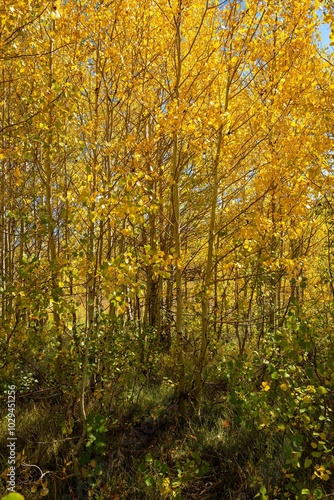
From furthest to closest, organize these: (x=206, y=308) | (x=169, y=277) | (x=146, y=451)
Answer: (x=206, y=308)
(x=146, y=451)
(x=169, y=277)

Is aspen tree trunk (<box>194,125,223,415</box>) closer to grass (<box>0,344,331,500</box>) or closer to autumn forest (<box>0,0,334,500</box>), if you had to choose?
autumn forest (<box>0,0,334,500</box>)

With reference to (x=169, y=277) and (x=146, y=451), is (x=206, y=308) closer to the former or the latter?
(x=169, y=277)

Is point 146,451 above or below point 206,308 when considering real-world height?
below

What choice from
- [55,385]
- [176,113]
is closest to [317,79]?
[176,113]

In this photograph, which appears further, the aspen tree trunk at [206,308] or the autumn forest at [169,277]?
the aspen tree trunk at [206,308]

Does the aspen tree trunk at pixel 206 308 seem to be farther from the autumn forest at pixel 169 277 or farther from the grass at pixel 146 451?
the grass at pixel 146 451

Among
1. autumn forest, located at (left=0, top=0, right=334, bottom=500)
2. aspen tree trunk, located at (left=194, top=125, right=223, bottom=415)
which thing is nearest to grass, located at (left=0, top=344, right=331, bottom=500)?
autumn forest, located at (left=0, top=0, right=334, bottom=500)

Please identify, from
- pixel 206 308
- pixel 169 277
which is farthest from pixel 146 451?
pixel 169 277

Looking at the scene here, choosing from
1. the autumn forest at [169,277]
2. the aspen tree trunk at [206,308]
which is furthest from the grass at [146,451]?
the aspen tree trunk at [206,308]

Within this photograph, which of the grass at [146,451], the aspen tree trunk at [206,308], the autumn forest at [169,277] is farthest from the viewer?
the aspen tree trunk at [206,308]

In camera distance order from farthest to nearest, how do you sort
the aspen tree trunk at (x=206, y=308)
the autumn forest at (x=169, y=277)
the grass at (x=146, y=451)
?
the aspen tree trunk at (x=206, y=308), the grass at (x=146, y=451), the autumn forest at (x=169, y=277)

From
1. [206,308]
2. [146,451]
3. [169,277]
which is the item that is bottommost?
[146,451]

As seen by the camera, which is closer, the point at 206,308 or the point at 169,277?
the point at 169,277

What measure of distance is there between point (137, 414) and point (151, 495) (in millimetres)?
965
